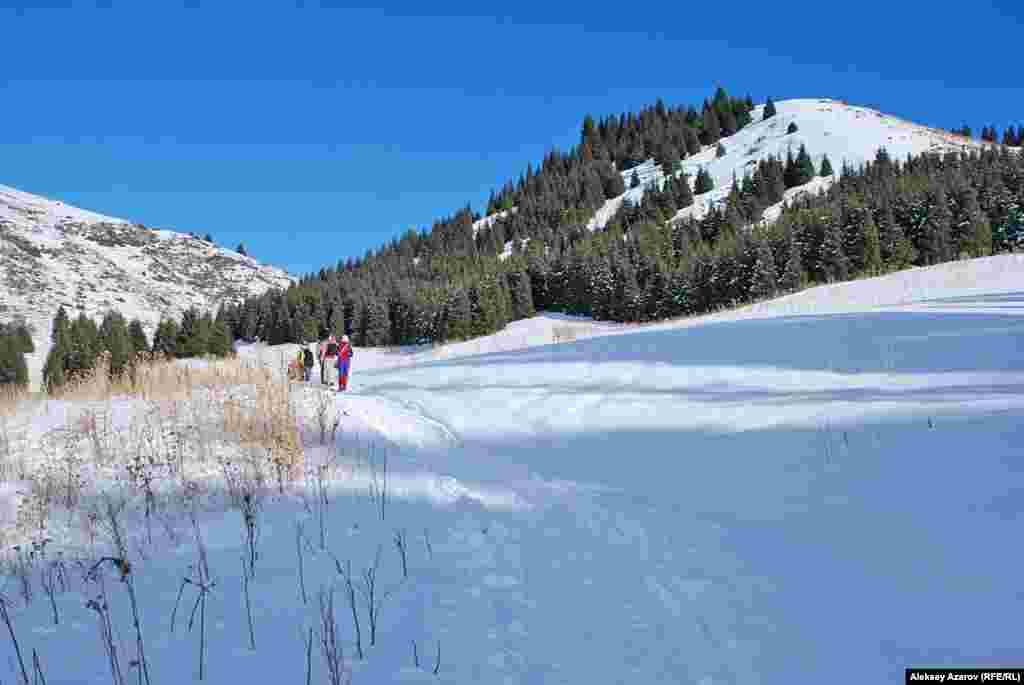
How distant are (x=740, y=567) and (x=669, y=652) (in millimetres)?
1087

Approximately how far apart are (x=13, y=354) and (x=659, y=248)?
58.7 m

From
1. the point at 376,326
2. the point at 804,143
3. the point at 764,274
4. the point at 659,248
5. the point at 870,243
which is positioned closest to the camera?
the point at 870,243

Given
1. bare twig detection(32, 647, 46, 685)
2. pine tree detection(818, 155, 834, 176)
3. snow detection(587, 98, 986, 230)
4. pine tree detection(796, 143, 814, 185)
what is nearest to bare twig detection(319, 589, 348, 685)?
bare twig detection(32, 647, 46, 685)

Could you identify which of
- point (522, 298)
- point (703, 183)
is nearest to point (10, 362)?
point (522, 298)

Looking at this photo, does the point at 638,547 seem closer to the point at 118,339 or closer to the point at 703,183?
the point at 118,339

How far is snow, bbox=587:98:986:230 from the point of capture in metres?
79.5

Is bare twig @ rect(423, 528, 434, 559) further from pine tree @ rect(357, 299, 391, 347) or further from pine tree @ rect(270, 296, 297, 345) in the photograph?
pine tree @ rect(270, 296, 297, 345)

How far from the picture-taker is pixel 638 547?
371 cm

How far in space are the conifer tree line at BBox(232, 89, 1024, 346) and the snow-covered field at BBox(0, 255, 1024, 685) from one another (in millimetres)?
39372

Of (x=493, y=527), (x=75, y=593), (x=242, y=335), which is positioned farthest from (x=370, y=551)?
(x=242, y=335)

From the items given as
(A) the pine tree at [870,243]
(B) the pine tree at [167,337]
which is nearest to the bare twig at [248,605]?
(A) the pine tree at [870,243]

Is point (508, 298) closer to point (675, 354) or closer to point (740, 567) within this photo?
point (675, 354)

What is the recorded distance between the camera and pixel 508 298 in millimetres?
64125

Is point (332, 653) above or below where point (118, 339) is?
below
